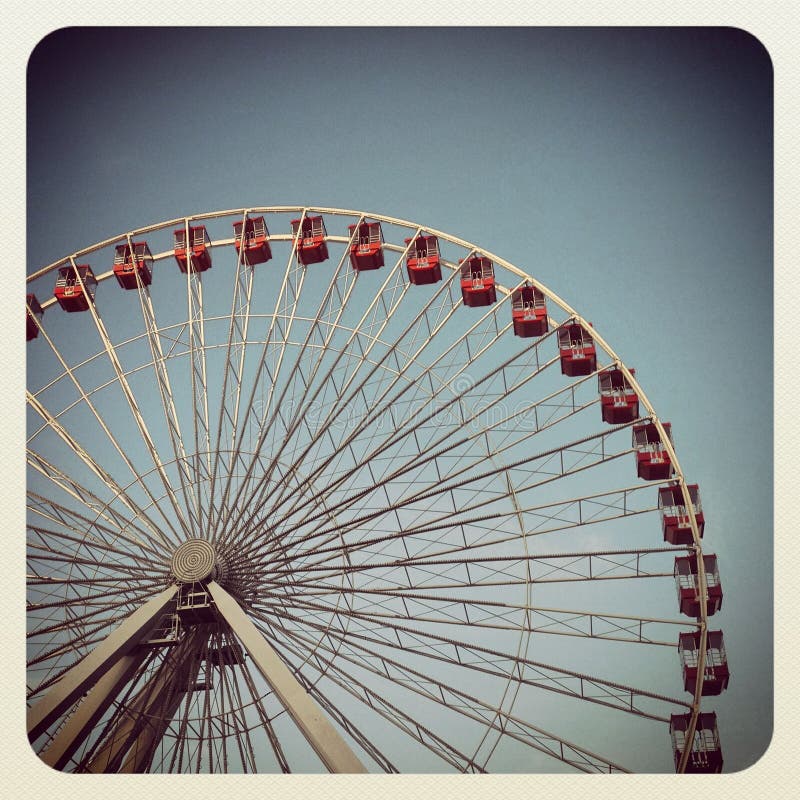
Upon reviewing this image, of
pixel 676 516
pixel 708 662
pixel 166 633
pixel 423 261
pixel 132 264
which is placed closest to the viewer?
pixel 166 633

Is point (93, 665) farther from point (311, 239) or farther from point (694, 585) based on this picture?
point (694, 585)

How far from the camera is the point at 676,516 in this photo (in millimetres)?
17828

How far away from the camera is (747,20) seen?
41.1ft

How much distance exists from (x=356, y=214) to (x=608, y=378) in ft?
16.1

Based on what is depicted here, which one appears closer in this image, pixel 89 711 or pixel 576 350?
pixel 89 711

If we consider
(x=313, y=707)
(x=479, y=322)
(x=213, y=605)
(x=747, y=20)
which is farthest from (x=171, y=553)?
(x=747, y=20)

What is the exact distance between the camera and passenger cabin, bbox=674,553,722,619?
1741 cm

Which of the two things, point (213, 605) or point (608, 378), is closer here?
point (213, 605)

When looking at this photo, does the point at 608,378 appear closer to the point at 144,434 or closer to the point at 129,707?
the point at 144,434

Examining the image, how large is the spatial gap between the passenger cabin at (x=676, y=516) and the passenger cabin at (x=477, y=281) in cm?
427

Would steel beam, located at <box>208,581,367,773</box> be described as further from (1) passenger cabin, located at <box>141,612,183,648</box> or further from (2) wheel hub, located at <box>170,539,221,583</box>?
(1) passenger cabin, located at <box>141,612,183,648</box>

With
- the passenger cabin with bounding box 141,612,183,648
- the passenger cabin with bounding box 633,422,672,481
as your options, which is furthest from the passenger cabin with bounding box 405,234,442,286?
the passenger cabin with bounding box 141,612,183,648

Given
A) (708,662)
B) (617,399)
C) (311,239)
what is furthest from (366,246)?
(708,662)

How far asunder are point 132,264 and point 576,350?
7.77 m
